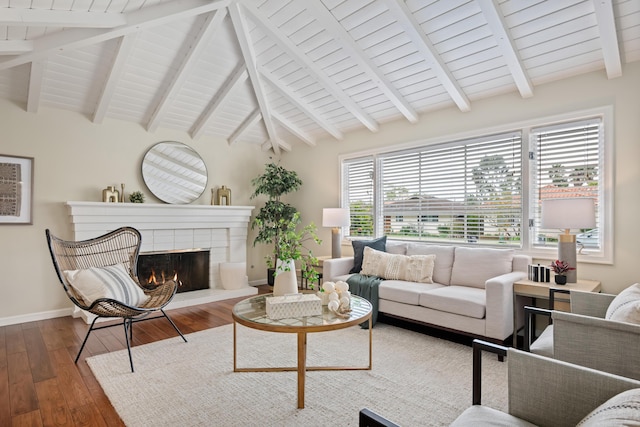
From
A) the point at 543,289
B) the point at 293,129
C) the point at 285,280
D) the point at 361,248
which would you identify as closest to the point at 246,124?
the point at 293,129

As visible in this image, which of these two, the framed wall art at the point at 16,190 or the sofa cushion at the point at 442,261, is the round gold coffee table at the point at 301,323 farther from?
the framed wall art at the point at 16,190

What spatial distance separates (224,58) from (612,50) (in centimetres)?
360

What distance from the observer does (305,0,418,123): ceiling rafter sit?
3.12 meters

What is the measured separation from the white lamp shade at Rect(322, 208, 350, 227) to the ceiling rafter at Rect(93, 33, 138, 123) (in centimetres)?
283

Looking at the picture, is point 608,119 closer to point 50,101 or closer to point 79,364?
point 79,364

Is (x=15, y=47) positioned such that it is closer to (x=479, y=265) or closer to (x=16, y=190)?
(x=16, y=190)

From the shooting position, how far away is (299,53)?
3699 mm

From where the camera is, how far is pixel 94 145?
4.34 metres

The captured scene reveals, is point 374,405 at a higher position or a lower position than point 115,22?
lower

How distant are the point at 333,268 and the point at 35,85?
3.69m

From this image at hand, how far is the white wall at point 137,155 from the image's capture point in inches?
116

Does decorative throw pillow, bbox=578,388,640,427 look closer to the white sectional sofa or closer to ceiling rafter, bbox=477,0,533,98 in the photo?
the white sectional sofa

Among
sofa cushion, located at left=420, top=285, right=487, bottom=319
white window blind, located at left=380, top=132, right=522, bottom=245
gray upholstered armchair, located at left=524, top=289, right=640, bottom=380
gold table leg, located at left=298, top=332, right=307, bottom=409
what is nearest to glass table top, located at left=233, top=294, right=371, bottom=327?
gold table leg, located at left=298, top=332, right=307, bottom=409

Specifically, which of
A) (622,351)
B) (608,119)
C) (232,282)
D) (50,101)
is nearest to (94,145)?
(50,101)
